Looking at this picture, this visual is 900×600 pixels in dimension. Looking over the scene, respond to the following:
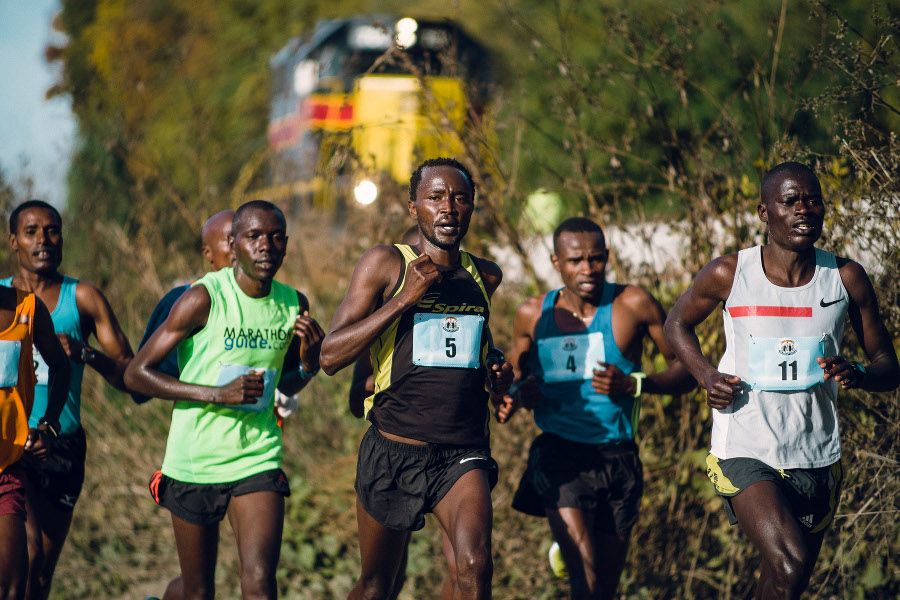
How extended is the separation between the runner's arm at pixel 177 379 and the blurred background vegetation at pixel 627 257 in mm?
2269

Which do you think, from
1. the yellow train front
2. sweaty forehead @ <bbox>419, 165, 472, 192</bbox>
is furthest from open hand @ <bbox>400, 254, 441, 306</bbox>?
the yellow train front

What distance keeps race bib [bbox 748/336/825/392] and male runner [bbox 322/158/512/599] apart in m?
1.09

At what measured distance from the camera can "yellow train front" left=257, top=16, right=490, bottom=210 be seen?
6.69 m

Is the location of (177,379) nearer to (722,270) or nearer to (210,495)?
(210,495)

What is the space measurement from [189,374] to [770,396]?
2.63 m

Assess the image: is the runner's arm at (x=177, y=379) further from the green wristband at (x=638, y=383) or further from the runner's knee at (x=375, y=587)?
the green wristband at (x=638, y=383)

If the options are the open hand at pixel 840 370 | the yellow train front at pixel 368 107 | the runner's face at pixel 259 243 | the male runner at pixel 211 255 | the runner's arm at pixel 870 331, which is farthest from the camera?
the yellow train front at pixel 368 107

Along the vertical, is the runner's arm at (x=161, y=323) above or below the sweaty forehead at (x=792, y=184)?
below

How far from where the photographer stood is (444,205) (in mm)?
4230

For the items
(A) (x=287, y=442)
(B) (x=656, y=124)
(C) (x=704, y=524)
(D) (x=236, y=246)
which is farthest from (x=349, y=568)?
(B) (x=656, y=124)

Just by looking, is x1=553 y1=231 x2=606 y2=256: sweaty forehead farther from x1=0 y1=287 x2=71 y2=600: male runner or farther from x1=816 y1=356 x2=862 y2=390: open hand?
x1=0 y1=287 x2=71 y2=600: male runner

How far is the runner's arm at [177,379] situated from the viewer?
4.50 m

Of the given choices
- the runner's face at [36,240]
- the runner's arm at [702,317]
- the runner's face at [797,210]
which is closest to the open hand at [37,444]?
the runner's face at [36,240]

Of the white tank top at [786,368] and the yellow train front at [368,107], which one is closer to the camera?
the white tank top at [786,368]
